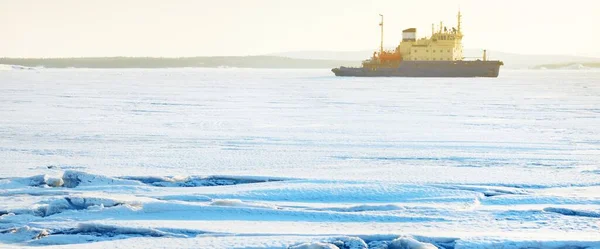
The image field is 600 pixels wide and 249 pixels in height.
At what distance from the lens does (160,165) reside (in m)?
6.39

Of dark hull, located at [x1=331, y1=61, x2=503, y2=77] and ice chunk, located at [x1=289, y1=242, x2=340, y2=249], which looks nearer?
ice chunk, located at [x1=289, y1=242, x2=340, y2=249]

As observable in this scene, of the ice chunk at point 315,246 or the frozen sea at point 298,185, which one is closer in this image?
the ice chunk at point 315,246

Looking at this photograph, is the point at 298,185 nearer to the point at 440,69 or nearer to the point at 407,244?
the point at 407,244

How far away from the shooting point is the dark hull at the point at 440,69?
5253 cm

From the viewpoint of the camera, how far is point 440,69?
172 feet

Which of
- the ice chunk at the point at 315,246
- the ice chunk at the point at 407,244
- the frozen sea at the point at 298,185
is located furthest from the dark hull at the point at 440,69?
the ice chunk at the point at 315,246

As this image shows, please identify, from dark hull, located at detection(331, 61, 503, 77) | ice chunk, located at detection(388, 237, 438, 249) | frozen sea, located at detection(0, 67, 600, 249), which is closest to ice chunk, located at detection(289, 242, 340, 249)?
frozen sea, located at detection(0, 67, 600, 249)

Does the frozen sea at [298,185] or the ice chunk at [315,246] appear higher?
the ice chunk at [315,246]

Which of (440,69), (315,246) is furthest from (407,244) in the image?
(440,69)

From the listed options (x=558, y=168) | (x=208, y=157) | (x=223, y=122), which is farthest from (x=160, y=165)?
(x=223, y=122)

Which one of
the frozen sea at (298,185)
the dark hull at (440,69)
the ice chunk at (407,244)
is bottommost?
the dark hull at (440,69)

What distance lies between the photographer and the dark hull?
52.5 m

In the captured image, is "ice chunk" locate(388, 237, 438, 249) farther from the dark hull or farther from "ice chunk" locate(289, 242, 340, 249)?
the dark hull

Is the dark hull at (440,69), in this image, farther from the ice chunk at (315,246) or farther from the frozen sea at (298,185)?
the ice chunk at (315,246)
